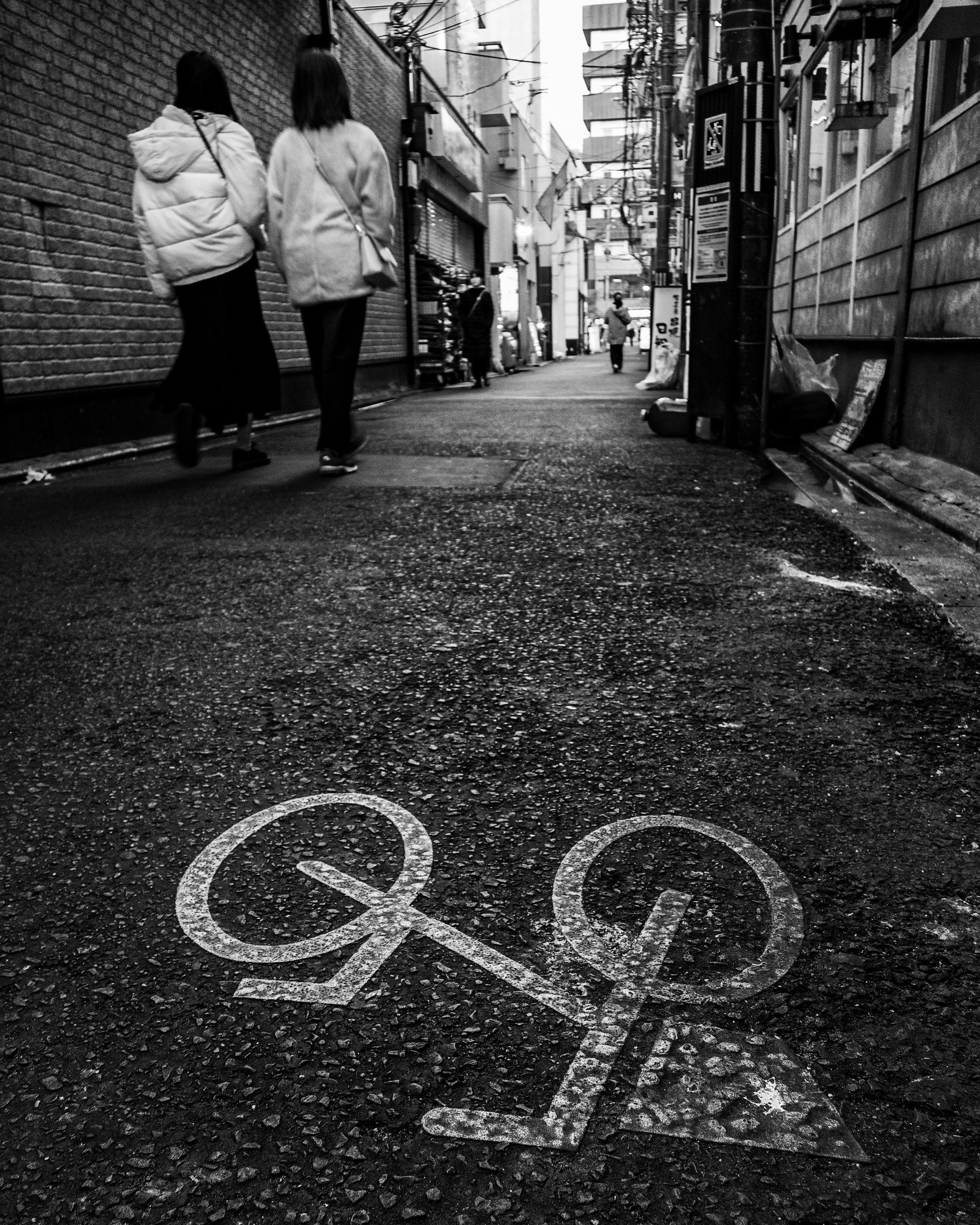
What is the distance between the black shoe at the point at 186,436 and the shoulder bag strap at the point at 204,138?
50.0 inches

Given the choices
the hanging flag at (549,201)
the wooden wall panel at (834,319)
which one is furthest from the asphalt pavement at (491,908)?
the hanging flag at (549,201)

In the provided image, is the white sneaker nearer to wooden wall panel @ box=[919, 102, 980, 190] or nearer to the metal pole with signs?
the metal pole with signs

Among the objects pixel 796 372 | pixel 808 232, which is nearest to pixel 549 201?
pixel 808 232

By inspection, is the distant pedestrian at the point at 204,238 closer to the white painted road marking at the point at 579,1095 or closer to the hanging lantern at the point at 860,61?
the hanging lantern at the point at 860,61

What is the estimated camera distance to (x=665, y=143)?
2012cm

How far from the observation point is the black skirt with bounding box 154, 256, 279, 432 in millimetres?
5965

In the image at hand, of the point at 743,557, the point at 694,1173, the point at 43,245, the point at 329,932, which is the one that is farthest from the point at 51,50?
the point at 694,1173

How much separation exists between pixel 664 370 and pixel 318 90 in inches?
483

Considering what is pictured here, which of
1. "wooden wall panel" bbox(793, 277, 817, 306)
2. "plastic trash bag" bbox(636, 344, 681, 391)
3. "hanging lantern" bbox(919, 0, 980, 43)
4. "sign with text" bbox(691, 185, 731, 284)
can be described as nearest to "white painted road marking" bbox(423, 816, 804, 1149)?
"hanging lantern" bbox(919, 0, 980, 43)

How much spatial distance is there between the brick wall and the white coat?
247 cm

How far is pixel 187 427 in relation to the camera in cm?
598

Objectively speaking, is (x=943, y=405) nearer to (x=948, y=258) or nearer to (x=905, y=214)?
(x=948, y=258)

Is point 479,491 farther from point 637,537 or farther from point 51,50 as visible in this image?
point 51,50

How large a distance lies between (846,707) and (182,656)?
1659mm
